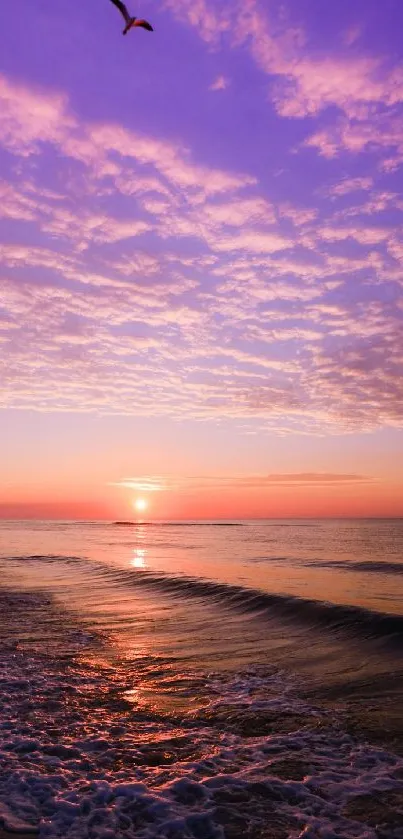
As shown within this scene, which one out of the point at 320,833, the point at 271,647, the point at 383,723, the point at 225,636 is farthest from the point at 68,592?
the point at 320,833

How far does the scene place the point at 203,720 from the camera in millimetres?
8078

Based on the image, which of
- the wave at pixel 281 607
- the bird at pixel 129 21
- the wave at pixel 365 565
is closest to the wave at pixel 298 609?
the wave at pixel 281 607

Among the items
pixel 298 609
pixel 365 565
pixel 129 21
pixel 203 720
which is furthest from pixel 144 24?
pixel 365 565

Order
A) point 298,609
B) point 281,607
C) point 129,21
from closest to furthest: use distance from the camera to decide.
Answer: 1. point 129,21
2. point 298,609
3. point 281,607

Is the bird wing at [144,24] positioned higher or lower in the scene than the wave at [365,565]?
higher

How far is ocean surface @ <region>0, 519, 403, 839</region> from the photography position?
547cm

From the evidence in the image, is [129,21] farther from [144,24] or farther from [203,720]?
[203,720]

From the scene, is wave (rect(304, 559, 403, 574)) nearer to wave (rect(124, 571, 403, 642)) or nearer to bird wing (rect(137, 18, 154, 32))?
wave (rect(124, 571, 403, 642))

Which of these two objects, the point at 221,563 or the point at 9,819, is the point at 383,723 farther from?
the point at 221,563

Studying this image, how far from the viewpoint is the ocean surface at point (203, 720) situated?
547 centimetres

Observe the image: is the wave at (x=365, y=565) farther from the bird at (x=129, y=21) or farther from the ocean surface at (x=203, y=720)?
the bird at (x=129, y=21)

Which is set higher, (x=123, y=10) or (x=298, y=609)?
(x=123, y=10)

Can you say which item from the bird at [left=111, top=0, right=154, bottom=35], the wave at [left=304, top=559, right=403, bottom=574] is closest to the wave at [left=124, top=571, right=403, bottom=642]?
the wave at [left=304, top=559, right=403, bottom=574]

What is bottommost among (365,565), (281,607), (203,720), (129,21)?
(365,565)
